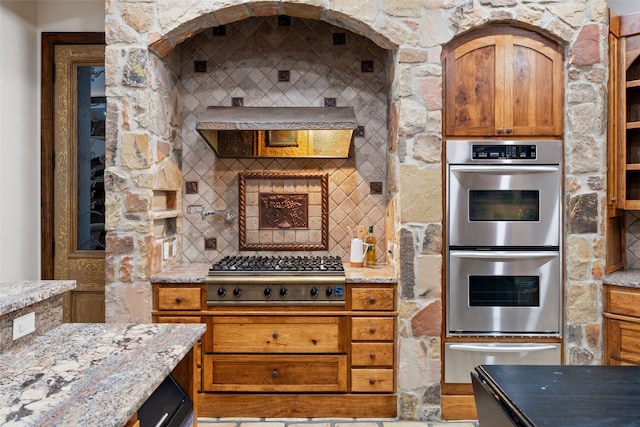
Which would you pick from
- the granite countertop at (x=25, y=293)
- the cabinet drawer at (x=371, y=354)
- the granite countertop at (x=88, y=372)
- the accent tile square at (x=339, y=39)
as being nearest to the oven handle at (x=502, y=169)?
the cabinet drawer at (x=371, y=354)

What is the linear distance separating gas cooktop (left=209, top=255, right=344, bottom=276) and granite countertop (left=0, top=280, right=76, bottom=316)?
1.22m

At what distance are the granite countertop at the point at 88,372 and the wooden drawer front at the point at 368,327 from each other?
Answer: 1393 mm

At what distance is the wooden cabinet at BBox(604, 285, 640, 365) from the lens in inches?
113

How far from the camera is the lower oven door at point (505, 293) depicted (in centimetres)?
304

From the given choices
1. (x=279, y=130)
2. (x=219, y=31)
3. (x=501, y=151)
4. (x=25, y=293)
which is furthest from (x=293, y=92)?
(x=25, y=293)

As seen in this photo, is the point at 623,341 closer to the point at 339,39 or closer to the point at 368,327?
the point at 368,327

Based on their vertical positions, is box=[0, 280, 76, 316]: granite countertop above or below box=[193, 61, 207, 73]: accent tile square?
below

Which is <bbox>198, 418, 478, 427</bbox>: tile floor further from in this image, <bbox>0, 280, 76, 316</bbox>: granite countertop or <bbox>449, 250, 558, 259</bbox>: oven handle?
<bbox>0, 280, 76, 316</bbox>: granite countertop

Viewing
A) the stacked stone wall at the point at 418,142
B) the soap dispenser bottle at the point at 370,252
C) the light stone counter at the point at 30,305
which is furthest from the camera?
the soap dispenser bottle at the point at 370,252

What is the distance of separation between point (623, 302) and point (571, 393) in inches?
71.5

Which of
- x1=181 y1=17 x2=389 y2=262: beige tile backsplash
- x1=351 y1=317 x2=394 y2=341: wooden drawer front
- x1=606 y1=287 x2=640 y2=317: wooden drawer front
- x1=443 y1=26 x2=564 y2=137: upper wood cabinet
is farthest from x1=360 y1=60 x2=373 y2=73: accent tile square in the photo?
x1=606 y1=287 x2=640 y2=317: wooden drawer front

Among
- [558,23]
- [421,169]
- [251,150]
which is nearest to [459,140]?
[421,169]

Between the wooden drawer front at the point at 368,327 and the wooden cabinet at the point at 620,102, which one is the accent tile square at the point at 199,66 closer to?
the wooden drawer front at the point at 368,327

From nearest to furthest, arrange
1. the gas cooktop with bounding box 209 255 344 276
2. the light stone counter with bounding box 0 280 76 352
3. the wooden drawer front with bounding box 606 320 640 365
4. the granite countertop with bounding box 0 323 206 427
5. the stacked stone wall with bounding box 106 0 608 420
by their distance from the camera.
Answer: the granite countertop with bounding box 0 323 206 427
the light stone counter with bounding box 0 280 76 352
the wooden drawer front with bounding box 606 320 640 365
the stacked stone wall with bounding box 106 0 608 420
the gas cooktop with bounding box 209 255 344 276
